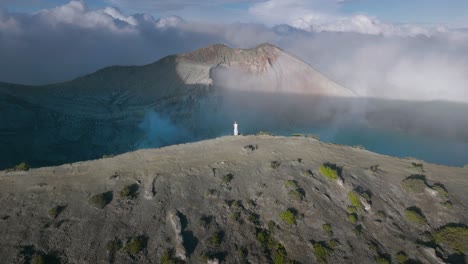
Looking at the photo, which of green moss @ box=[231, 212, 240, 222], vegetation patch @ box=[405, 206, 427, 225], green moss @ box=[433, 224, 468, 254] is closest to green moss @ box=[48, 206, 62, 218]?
green moss @ box=[231, 212, 240, 222]

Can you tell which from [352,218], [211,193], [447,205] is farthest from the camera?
[447,205]

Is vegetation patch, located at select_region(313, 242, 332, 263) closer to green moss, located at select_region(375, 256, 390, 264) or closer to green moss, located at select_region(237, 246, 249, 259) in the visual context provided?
green moss, located at select_region(375, 256, 390, 264)

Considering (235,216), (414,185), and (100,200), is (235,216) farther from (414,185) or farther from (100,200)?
(414,185)

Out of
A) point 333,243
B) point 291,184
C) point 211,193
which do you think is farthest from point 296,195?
point 211,193

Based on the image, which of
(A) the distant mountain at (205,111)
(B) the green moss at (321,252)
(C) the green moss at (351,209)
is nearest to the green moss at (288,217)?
(B) the green moss at (321,252)

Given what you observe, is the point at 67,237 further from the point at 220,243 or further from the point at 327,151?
the point at 327,151

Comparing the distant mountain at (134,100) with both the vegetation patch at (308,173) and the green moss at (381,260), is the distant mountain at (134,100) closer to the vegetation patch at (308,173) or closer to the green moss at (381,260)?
the vegetation patch at (308,173)
